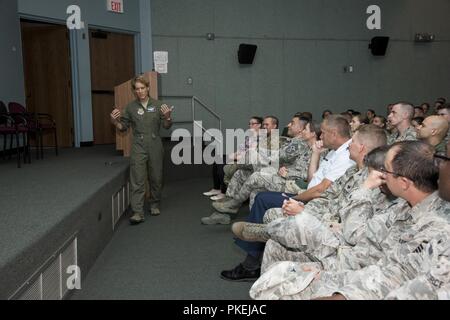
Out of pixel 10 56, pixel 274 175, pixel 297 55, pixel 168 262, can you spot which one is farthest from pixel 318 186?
pixel 297 55

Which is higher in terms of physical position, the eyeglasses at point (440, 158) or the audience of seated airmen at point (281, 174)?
the eyeglasses at point (440, 158)

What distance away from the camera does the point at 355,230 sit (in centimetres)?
171

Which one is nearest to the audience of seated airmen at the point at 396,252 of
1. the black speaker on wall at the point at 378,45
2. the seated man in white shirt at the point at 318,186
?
the seated man in white shirt at the point at 318,186

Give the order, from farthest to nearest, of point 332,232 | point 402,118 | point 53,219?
1. point 402,118
2. point 53,219
3. point 332,232

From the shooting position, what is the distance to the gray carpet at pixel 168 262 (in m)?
2.37

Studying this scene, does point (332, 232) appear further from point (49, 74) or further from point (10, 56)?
point (49, 74)

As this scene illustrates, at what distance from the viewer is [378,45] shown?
841 cm

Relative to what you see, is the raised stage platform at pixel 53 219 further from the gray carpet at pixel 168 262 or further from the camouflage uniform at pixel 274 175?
the camouflage uniform at pixel 274 175

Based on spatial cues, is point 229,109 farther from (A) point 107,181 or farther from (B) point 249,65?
(A) point 107,181

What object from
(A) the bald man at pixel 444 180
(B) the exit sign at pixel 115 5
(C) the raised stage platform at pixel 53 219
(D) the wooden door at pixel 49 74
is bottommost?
(C) the raised stage platform at pixel 53 219

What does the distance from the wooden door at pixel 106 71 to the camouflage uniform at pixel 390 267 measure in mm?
5945

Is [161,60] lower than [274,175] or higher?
higher

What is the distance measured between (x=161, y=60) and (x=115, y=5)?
4.09 feet

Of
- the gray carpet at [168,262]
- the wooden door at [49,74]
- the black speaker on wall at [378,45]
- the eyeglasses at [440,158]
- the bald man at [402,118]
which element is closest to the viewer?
the eyeglasses at [440,158]
